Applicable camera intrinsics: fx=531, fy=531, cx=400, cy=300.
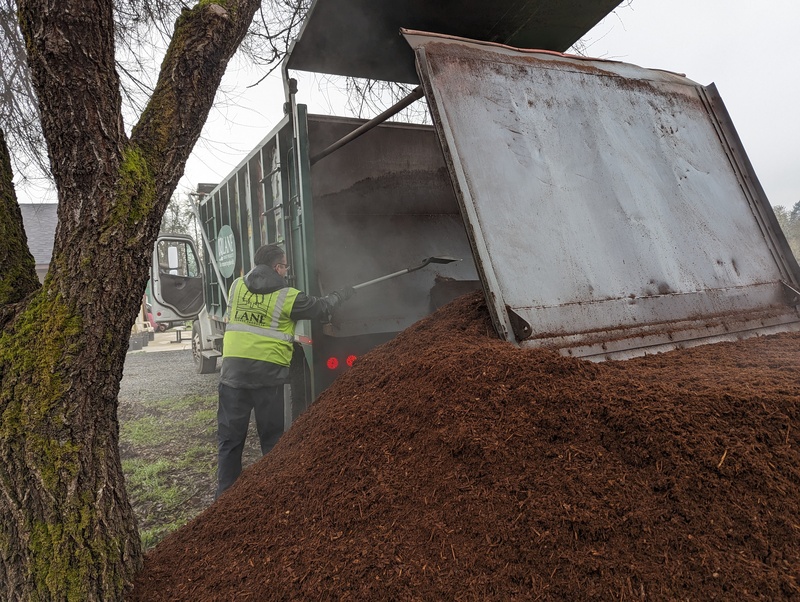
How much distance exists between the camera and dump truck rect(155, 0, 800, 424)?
2316 mm

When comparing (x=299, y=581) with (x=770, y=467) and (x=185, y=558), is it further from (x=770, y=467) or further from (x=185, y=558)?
(x=770, y=467)

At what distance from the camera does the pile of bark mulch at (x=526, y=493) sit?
130cm

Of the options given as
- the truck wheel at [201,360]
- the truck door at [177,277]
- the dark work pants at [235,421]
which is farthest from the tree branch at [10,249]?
the truck wheel at [201,360]

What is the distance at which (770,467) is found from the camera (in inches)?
54.0

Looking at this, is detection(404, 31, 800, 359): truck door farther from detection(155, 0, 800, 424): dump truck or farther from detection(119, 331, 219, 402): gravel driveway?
detection(119, 331, 219, 402): gravel driveway

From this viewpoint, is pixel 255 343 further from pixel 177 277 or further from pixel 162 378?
pixel 162 378

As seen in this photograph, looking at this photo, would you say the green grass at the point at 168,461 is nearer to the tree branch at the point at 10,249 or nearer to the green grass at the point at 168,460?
the green grass at the point at 168,460

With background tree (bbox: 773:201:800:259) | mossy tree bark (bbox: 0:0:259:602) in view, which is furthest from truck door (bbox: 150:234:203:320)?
background tree (bbox: 773:201:800:259)

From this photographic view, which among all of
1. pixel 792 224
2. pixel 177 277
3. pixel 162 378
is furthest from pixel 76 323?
pixel 792 224

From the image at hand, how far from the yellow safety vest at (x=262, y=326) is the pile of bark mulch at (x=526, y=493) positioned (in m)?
1.57

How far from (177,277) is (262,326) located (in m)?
4.14

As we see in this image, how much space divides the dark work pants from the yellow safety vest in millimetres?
265

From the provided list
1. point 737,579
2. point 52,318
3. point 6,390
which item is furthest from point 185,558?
point 737,579

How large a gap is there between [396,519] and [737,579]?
2.89ft
